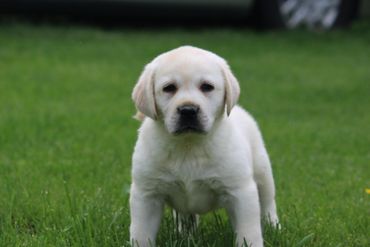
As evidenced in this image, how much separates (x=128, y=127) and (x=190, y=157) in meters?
3.30

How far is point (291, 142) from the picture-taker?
643 centimetres

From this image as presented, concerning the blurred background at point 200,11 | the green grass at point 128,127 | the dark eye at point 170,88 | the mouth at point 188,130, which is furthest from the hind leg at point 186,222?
the blurred background at point 200,11

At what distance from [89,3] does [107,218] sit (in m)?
7.50

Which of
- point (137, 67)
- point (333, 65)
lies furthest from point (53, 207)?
point (333, 65)

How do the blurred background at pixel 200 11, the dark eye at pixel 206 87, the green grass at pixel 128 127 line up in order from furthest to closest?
1. the blurred background at pixel 200 11
2. the green grass at pixel 128 127
3. the dark eye at pixel 206 87

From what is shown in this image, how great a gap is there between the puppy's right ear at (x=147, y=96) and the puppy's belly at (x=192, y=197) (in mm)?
317

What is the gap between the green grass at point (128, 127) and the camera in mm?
3895

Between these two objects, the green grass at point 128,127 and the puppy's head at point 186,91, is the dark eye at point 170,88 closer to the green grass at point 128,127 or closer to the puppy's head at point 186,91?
the puppy's head at point 186,91

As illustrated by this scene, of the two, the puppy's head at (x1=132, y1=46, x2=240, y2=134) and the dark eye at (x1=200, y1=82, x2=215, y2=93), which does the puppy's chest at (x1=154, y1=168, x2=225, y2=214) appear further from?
the dark eye at (x1=200, y1=82, x2=215, y2=93)

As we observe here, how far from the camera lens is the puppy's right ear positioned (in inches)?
135

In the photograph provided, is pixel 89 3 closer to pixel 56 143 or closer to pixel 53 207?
pixel 56 143

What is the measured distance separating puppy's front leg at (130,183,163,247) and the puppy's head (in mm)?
325

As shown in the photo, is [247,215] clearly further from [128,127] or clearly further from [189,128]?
[128,127]

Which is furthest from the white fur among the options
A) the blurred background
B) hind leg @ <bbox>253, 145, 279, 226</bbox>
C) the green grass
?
the blurred background
